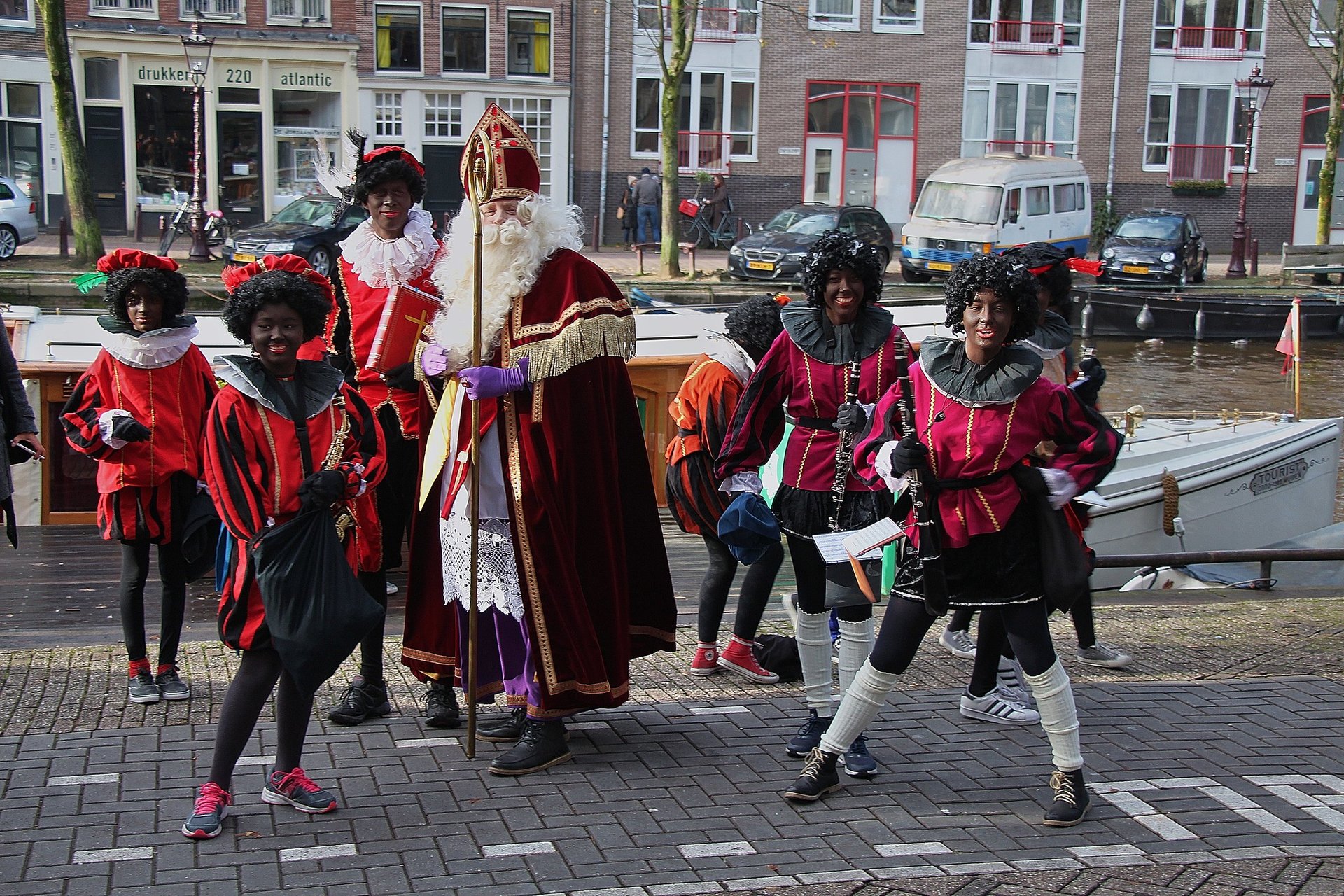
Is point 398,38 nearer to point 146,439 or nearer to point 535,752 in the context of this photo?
point 146,439

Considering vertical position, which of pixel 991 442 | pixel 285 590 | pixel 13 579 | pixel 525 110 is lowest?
pixel 13 579

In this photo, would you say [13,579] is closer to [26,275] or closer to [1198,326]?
[26,275]

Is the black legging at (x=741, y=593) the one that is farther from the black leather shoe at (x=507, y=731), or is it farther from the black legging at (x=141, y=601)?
the black legging at (x=141, y=601)

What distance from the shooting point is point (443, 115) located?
3162 cm

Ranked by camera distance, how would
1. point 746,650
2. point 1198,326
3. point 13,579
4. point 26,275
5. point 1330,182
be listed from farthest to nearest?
1. point 1330,182
2. point 1198,326
3. point 26,275
4. point 13,579
5. point 746,650

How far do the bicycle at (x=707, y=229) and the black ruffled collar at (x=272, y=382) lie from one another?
27.6 meters

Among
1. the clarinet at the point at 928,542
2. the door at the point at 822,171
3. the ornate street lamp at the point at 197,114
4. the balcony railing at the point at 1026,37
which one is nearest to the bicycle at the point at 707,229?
the door at the point at 822,171

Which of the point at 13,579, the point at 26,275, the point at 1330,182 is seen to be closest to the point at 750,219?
the point at 1330,182

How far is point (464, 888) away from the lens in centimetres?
382

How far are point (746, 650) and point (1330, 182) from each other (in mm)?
27287

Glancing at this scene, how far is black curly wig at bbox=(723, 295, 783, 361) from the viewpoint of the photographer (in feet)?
19.0

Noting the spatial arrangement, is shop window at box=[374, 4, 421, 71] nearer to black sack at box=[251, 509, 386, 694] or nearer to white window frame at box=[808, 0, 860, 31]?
white window frame at box=[808, 0, 860, 31]

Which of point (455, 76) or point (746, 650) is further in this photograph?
point (455, 76)

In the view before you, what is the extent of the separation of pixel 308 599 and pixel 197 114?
2619cm
